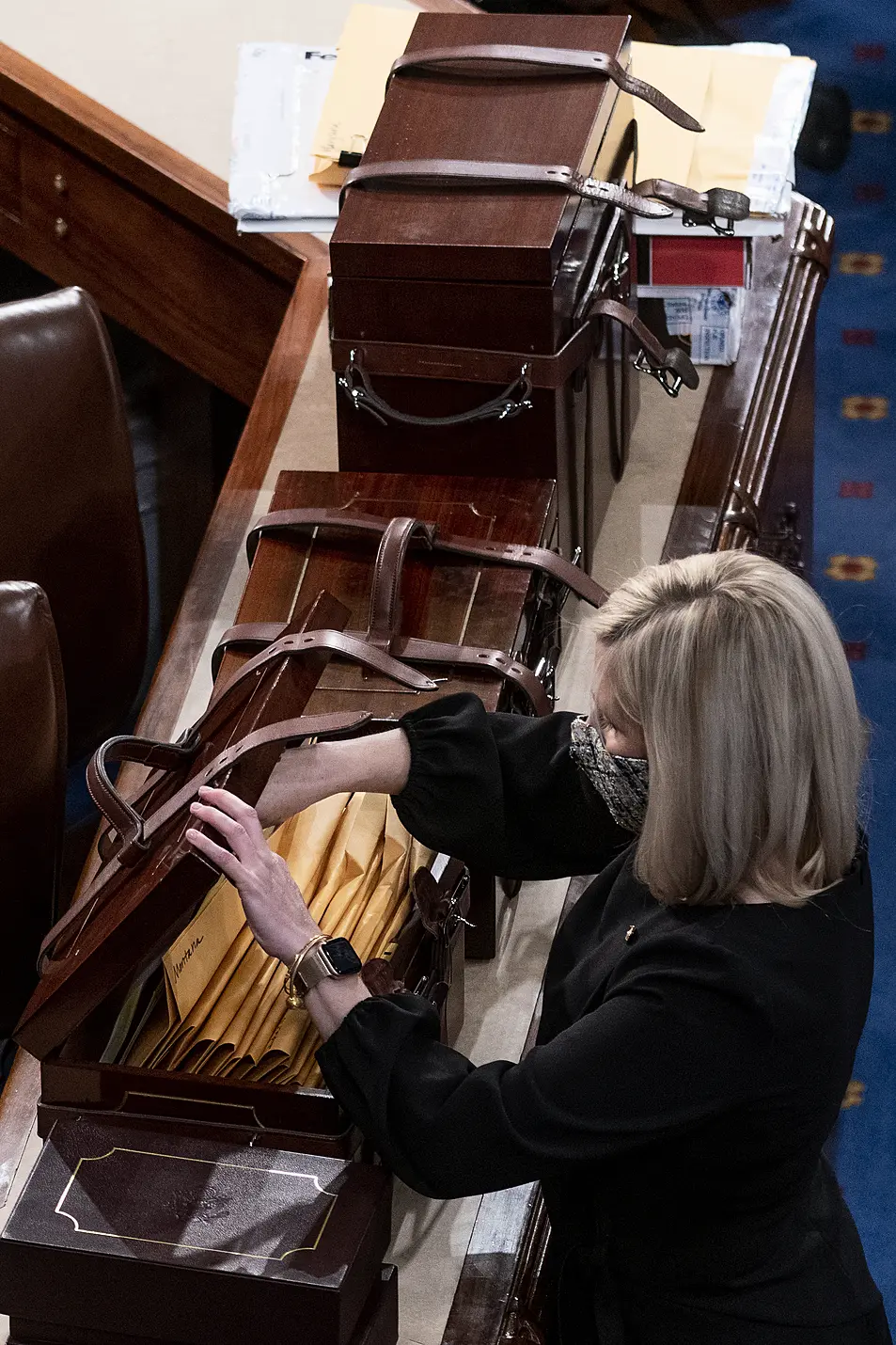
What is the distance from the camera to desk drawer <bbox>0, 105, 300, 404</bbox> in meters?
2.58

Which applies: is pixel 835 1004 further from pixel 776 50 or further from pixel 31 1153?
pixel 776 50

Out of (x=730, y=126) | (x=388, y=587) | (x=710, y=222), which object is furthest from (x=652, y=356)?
(x=388, y=587)

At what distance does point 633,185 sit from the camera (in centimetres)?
203

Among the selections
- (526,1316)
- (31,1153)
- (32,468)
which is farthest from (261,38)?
(526,1316)

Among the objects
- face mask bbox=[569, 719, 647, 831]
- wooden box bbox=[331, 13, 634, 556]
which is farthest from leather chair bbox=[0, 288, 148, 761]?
face mask bbox=[569, 719, 647, 831]

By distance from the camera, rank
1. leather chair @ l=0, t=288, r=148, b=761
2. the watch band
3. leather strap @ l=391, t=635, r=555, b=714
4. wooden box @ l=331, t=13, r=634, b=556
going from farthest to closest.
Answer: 1. leather chair @ l=0, t=288, r=148, b=761
2. wooden box @ l=331, t=13, r=634, b=556
3. leather strap @ l=391, t=635, r=555, b=714
4. the watch band

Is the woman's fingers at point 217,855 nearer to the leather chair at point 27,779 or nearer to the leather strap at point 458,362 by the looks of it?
the leather chair at point 27,779

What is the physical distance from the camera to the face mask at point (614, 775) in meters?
→ 1.39

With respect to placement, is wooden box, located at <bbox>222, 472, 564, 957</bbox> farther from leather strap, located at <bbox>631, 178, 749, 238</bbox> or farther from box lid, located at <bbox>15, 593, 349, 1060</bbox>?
leather strap, located at <bbox>631, 178, 749, 238</bbox>

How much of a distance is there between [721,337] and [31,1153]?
145 centimetres

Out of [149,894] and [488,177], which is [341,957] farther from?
[488,177]

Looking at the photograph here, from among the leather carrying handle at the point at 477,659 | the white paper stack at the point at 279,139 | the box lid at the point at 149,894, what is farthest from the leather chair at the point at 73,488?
the box lid at the point at 149,894

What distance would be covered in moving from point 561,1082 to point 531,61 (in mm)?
1221

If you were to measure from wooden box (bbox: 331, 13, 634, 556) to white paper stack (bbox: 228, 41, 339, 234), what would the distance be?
26cm
